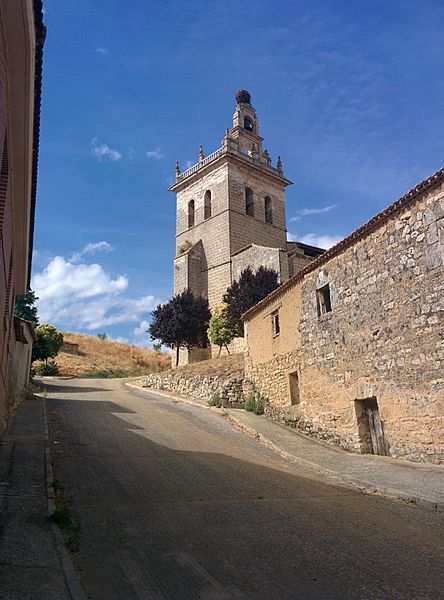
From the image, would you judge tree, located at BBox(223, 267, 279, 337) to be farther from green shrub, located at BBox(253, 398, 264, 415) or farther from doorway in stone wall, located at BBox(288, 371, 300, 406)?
doorway in stone wall, located at BBox(288, 371, 300, 406)

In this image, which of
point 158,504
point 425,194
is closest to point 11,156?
point 158,504

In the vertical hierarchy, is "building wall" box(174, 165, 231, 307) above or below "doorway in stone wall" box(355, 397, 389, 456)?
above

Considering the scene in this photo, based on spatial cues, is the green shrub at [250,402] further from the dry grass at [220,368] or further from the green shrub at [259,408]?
the dry grass at [220,368]

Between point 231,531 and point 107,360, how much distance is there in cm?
3887

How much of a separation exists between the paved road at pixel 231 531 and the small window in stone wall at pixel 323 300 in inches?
179

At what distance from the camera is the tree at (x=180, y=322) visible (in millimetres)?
29578

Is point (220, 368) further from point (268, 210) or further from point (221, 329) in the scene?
point (268, 210)

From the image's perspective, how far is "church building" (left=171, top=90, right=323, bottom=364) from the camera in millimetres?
33375

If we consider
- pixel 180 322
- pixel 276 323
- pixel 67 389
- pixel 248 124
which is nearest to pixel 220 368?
pixel 276 323

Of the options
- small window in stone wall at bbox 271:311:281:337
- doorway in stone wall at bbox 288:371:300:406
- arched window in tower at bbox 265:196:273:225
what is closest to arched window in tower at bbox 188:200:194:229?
arched window in tower at bbox 265:196:273:225

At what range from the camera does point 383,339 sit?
10.1 m

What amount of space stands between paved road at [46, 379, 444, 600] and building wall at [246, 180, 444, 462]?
2459 millimetres

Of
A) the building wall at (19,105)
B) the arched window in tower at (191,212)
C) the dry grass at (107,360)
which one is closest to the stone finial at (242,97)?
the arched window in tower at (191,212)

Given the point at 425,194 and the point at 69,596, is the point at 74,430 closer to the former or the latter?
the point at 69,596
